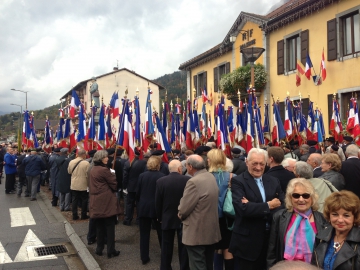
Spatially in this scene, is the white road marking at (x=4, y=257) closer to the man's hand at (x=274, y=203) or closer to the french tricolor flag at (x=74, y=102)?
the man's hand at (x=274, y=203)

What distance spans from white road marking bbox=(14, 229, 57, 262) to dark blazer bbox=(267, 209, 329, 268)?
15.1 ft

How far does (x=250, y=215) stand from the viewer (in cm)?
383

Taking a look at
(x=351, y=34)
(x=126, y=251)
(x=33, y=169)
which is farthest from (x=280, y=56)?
(x=126, y=251)

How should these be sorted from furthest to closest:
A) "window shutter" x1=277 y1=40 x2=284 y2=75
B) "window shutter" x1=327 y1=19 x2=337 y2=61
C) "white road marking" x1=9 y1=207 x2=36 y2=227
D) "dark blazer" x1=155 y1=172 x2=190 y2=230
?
"window shutter" x1=277 y1=40 x2=284 y2=75
"window shutter" x1=327 y1=19 x2=337 y2=61
"white road marking" x1=9 y1=207 x2=36 y2=227
"dark blazer" x1=155 y1=172 x2=190 y2=230

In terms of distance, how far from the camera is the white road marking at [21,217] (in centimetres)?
936

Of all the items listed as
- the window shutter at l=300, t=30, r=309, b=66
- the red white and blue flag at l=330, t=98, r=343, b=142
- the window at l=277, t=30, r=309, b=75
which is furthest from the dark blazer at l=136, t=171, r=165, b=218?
the window at l=277, t=30, r=309, b=75

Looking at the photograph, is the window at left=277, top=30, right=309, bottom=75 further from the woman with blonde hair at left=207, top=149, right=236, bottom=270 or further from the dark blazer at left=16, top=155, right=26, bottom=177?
the woman with blonde hair at left=207, top=149, right=236, bottom=270

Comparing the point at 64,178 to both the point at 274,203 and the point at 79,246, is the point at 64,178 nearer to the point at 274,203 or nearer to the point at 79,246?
the point at 79,246

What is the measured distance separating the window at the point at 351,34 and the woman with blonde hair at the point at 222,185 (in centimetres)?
1120

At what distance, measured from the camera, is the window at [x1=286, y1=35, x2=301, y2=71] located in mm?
17028

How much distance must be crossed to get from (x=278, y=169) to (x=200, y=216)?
118cm

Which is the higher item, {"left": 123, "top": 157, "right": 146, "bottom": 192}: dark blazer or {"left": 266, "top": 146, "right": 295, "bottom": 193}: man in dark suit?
{"left": 266, "top": 146, "right": 295, "bottom": 193}: man in dark suit

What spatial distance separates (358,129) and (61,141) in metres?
10.5

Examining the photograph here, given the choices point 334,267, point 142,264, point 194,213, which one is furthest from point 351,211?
point 142,264
